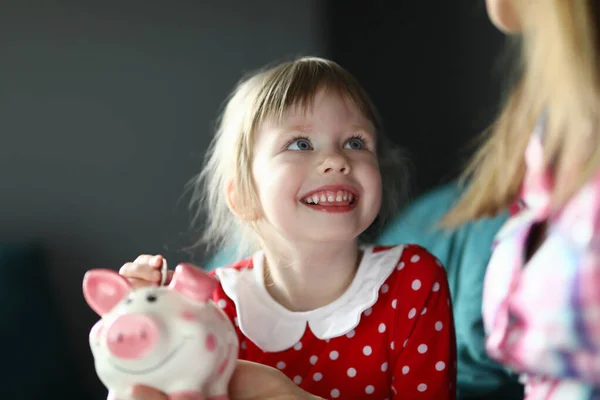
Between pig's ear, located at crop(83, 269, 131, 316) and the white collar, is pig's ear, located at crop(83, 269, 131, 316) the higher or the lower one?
the higher one

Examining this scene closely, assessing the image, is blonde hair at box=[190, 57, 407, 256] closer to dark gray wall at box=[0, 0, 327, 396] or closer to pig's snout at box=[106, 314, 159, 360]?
pig's snout at box=[106, 314, 159, 360]

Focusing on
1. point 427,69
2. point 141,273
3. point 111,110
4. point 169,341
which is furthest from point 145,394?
point 427,69

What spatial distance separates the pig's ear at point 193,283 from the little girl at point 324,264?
9.6 inches

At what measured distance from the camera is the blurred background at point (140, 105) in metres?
1.39

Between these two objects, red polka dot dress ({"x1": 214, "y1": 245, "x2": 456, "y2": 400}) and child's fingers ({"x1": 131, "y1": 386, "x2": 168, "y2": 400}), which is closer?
child's fingers ({"x1": 131, "y1": 386, "x2": 168, "y2": 400})

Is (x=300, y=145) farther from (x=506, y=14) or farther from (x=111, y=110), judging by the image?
(x=111, y=110)

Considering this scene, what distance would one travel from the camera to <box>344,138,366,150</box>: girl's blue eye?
0.92 m

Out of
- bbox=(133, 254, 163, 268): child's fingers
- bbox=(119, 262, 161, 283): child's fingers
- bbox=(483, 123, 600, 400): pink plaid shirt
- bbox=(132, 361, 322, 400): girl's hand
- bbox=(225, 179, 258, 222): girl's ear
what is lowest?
bbox=(132, 361, 322, 400): girl's hand

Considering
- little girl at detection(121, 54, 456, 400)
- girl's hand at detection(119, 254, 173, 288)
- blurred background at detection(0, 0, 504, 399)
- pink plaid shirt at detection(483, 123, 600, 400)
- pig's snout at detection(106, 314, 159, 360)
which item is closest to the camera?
pink plaid shirt at detection(483, 123, 600, 400)

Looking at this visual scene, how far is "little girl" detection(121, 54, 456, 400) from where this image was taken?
2.89 ft

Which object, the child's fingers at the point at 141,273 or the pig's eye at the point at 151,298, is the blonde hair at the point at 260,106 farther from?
the pig's eye at the point at 151,298

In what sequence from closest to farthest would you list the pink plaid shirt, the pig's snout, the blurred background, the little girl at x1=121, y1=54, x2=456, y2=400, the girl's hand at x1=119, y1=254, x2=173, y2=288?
the pink plaid shirt < the pig's snout < the girl's hand at x1=119, y1=254, x2=173, y2=288 < the little girl at x1=121, y1=54, x2=456, y2=400 < the blurred background

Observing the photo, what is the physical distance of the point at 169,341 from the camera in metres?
0.62

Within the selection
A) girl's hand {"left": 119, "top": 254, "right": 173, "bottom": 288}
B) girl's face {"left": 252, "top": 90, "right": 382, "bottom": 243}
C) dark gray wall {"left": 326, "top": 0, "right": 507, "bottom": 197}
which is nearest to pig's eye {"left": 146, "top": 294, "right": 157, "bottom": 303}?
girl's hand {"left": 119, "top": 254, "right": 173, "bottom": 288}
